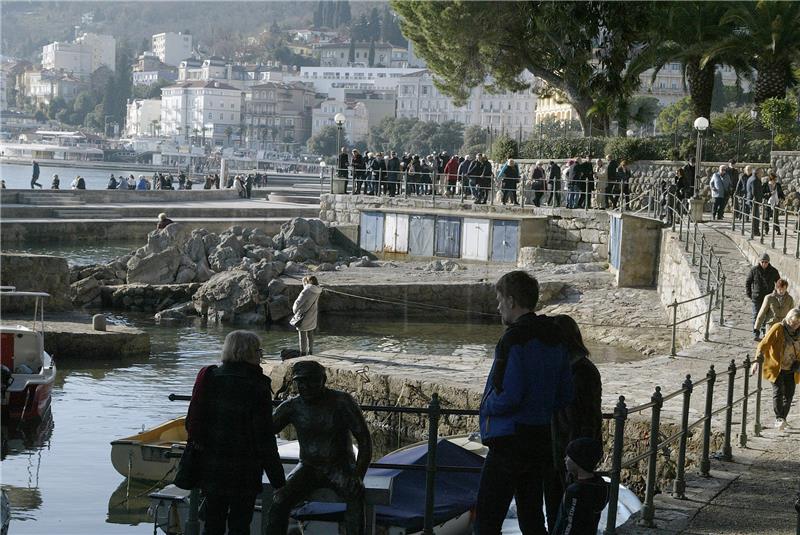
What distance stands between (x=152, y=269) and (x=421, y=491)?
22.2 m

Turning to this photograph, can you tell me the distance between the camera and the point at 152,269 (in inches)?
1204

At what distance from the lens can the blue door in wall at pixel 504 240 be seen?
34.1 meters

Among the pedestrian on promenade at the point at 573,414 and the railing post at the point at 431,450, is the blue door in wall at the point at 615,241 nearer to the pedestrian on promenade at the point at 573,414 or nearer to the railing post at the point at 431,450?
the railing post at the point at 431,450

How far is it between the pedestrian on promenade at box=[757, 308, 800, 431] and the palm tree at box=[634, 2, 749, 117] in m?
24.4

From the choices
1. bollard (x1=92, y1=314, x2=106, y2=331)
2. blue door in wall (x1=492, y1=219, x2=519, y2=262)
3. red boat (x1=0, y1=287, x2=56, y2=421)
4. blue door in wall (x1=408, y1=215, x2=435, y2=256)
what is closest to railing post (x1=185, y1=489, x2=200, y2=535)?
red boat (x1=0, y1=287, x2=56, y2=421)

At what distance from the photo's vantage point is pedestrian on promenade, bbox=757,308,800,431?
10984 mm

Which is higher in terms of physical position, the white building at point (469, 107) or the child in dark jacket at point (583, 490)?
the white building at point (469, 107)

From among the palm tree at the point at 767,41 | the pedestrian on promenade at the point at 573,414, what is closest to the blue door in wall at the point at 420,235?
the palm tree at the point at 767,41

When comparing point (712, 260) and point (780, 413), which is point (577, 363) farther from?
point (712, 260)

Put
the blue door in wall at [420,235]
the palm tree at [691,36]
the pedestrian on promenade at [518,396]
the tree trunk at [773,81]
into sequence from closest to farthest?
the pedestrian on promenade at [518,396] → the tree trunk at [773,81] → the palm tree at [691,36] → the blue door in wall at [420,235]

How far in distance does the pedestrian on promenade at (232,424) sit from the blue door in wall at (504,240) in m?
28.3

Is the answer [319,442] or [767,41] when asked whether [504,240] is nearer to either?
[767,41]

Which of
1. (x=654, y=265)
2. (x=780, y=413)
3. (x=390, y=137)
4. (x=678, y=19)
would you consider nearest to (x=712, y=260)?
(x=654, y=265)

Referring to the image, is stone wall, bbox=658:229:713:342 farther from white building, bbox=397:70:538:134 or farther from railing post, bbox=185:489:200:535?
white building, bbox=397:70:538:134
